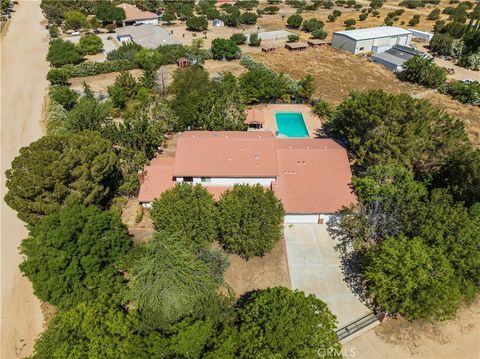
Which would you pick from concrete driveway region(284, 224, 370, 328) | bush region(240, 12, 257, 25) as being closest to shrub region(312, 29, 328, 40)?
bush region(240, 12, 257, 25)

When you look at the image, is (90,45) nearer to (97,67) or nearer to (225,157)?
(97,67)

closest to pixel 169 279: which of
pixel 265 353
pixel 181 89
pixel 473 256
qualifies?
pixel 265 353

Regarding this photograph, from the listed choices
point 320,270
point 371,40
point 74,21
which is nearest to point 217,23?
point 74,21

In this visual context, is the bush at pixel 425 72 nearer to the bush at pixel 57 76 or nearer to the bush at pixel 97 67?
the bush at pixel 97 67

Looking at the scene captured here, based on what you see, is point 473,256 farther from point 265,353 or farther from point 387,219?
point 265,353

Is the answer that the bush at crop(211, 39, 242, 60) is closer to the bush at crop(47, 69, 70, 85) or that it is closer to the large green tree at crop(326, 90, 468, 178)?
the bush at crop(47, 69, 70, 85)
